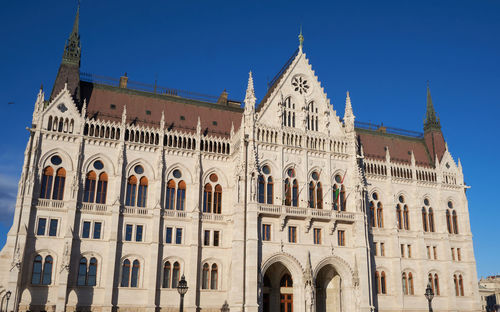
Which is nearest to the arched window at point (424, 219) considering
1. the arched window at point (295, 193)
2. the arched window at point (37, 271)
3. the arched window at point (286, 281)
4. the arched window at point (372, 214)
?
the arched window at point (372, 214)

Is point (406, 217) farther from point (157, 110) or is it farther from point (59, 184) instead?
point (59, 184)

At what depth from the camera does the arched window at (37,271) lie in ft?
142

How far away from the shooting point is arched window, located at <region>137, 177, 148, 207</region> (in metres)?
49.3

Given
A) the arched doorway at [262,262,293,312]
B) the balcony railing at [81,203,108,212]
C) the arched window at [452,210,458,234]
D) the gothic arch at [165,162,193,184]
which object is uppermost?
the gothic arch at [165,162,193,184]

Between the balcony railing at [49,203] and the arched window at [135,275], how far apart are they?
345 inches

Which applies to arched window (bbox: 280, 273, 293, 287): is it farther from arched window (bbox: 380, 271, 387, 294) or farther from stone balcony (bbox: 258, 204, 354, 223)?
arched window (bbox: 380, 271, 387, 294)

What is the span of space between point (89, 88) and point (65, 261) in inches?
771

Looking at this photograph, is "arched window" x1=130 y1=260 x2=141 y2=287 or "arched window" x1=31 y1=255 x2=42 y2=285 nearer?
"arched window" x1=31 y1=255 x2=42 y2=285

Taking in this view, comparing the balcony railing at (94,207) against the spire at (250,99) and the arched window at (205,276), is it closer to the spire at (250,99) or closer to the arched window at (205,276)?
the arched window at (205,276)

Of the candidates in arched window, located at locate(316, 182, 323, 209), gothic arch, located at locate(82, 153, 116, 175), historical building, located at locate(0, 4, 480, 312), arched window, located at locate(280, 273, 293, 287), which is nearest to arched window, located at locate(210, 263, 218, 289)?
historical building, located at locate(0, 4, 480, 312)

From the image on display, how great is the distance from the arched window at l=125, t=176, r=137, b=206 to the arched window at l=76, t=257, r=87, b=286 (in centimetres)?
677

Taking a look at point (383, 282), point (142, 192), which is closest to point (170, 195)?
point (142, 192)

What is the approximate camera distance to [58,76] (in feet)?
172

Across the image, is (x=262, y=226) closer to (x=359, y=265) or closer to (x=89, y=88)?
(x=359, y=265)
